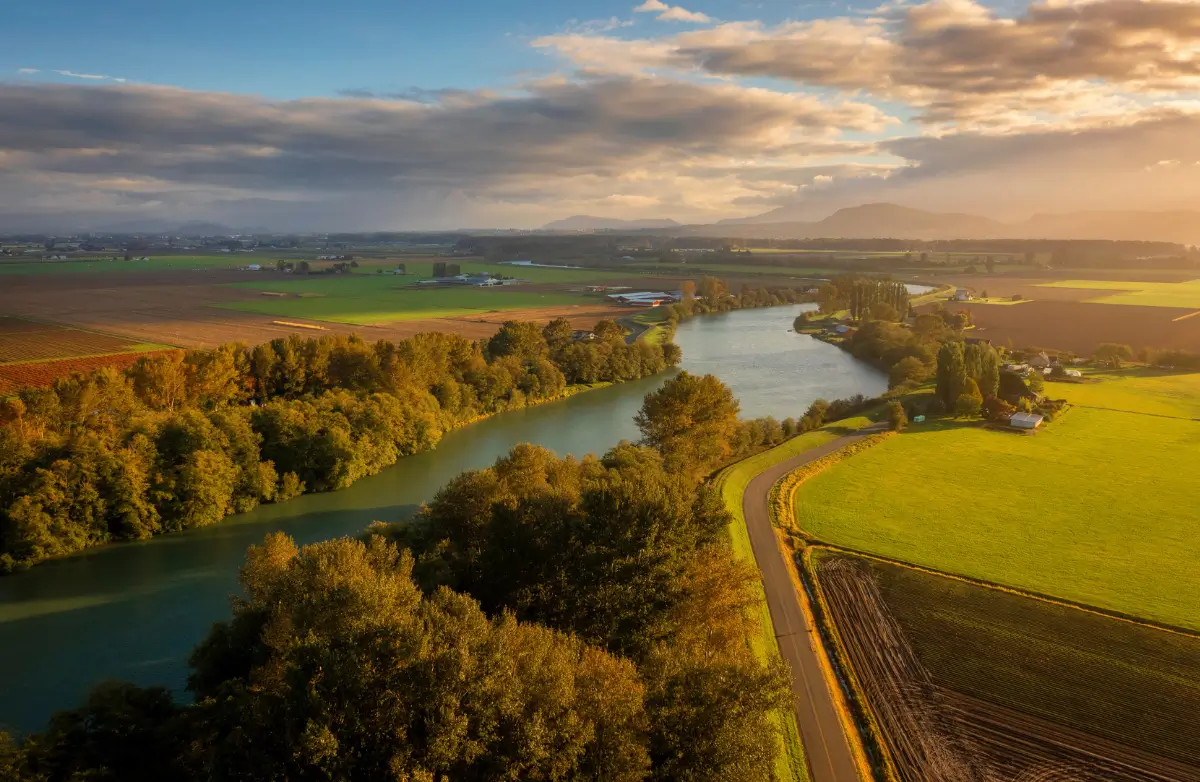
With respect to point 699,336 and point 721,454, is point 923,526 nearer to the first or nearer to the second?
point 721,454

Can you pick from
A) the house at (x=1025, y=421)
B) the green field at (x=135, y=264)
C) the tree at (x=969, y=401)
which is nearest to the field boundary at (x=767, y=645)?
the tree at (x=969, y=401)

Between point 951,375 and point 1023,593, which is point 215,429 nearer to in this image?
point 1023,593

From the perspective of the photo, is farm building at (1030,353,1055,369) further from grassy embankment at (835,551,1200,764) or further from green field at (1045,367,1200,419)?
grassy embankment at (835,551,1200,764)

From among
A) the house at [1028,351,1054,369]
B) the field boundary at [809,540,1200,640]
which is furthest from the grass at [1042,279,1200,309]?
the field boundary at [809,540,1200,640]

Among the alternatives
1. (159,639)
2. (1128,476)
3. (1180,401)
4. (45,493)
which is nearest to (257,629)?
(159,639)

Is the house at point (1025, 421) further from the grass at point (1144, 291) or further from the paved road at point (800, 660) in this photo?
the grass at point (1144, 291)

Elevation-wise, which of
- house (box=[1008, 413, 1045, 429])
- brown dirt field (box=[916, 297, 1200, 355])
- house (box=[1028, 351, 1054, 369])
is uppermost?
brown dirt field (box=[916, 297, 1200, 355])
